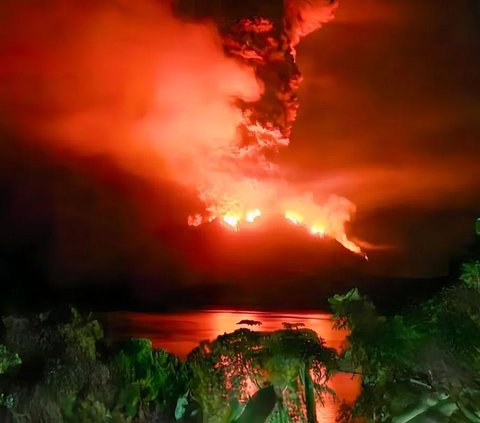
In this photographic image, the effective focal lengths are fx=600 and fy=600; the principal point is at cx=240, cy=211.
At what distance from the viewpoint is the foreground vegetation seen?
1148 mm

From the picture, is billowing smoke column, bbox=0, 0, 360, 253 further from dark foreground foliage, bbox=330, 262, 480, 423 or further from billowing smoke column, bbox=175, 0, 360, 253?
dark foreground foliage, bbox=330, 262, 480, 423

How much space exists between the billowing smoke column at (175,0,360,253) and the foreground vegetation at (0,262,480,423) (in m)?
0.27

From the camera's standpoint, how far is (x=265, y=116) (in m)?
1.50

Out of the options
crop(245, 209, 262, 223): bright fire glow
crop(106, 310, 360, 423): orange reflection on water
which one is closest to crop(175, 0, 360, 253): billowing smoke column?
crop(245, 209, 262, 223): bright fire glow

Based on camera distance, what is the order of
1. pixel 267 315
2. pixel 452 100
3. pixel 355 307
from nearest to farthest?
1. pixel 355 307
2. pixel 267 315
3. pixel 452 100

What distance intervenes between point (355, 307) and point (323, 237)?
0.29m

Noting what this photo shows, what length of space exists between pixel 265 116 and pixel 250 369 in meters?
0.62

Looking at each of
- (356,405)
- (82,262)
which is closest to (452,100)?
(356,405)

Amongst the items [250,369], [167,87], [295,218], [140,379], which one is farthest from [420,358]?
[167,87]

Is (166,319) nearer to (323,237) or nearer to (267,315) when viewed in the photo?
(267,315)

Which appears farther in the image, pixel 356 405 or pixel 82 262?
pixel 82 262

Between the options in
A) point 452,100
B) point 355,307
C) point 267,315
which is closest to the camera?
point 355,307

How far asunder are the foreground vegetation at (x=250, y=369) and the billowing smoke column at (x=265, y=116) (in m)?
0.27

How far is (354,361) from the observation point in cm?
127
